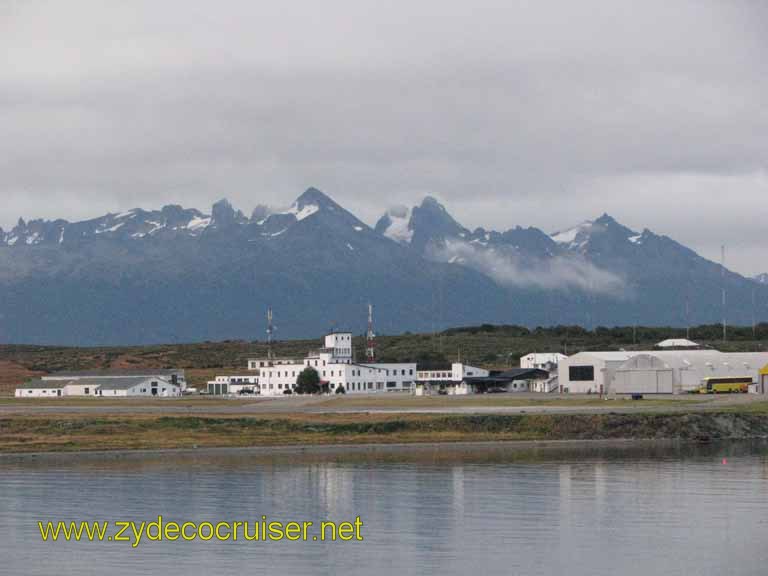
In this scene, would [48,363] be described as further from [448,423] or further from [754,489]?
[754,489]

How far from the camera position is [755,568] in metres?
41.0

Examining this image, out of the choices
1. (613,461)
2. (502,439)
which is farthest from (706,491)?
(502,439)

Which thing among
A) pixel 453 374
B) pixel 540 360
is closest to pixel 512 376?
pixel 453 374

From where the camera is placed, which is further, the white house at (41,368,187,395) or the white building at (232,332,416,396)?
the white house at (41,368,187,395)

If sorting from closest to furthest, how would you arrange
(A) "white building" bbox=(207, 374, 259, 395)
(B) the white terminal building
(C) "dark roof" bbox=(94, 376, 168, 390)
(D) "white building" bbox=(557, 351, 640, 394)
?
(D) "white building" bbox=(557, 351, 640, 394) → (B) the white terminal building → (C) "dark roof" bbox=(94, 376, 168, 390) → (A) "white building" bbox=(207, 374, 259, 395)

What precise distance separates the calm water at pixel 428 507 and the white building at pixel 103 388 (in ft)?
216

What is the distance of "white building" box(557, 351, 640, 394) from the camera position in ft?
392

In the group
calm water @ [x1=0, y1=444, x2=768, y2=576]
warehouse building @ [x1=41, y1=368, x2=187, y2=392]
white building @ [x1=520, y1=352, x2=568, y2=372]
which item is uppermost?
white building @ [x1=520, y1=352, x2=568, y2=372]

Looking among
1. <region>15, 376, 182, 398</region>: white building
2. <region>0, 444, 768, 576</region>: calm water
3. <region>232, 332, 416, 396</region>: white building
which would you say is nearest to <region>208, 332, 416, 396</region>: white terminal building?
<region>232, 332, 416, 396</region>: white building

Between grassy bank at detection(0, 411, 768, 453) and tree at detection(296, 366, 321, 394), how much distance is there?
43.9 meters

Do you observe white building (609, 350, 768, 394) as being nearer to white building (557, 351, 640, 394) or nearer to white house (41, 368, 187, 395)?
white building (557, 351, 640, 394)

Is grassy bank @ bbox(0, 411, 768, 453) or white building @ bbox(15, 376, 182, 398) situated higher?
white building @ bbox(15, 376, 182, 398)

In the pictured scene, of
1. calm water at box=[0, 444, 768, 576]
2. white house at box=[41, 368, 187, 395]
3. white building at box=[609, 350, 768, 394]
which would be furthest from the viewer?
white house at box=[41, 368, 187, 395]

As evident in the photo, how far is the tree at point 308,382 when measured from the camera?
5305 inches
